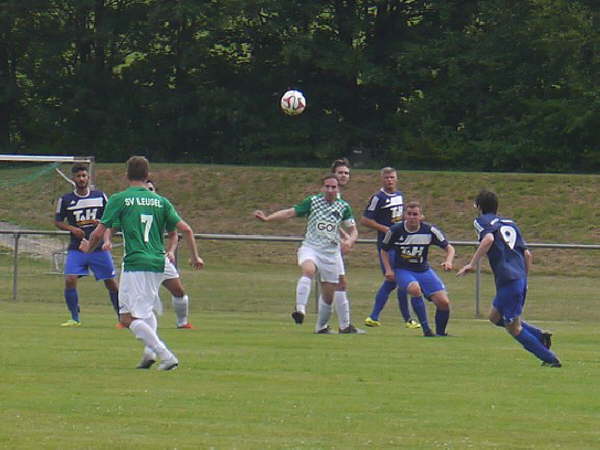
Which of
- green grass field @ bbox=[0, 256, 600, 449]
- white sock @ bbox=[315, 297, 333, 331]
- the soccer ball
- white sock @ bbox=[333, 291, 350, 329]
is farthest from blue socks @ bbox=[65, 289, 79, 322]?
the soccer ball

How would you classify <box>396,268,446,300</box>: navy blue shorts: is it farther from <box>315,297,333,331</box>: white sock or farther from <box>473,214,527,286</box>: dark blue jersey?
<box>473,214,527,286</box>: dark blue jersey

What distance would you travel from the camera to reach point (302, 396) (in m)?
10.3

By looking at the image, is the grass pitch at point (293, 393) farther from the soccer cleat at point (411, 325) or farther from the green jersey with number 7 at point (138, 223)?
the soccer cleat at point (411, 325)

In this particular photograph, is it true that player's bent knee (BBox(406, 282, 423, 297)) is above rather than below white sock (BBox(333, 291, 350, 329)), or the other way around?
above

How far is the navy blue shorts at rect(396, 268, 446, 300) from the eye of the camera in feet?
55.9

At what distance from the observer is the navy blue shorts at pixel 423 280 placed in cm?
1705

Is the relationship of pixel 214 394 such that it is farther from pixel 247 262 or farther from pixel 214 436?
Answer: pixel 247 262

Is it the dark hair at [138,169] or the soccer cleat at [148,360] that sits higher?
the dark hair at [138,169]

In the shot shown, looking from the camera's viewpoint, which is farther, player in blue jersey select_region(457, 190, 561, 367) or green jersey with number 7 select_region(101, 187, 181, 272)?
player in blue jersey select_region(457, 190, 561, 367)

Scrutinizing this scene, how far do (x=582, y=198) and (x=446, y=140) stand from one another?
12.3 meters

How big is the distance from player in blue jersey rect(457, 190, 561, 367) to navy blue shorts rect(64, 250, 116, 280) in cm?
611

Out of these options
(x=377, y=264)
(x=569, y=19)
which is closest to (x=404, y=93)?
(x=569, y=19)

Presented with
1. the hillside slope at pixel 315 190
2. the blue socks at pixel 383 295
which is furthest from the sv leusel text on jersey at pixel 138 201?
the hillside slope at pixel 315 190

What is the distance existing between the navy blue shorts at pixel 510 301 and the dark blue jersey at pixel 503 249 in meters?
0.06
